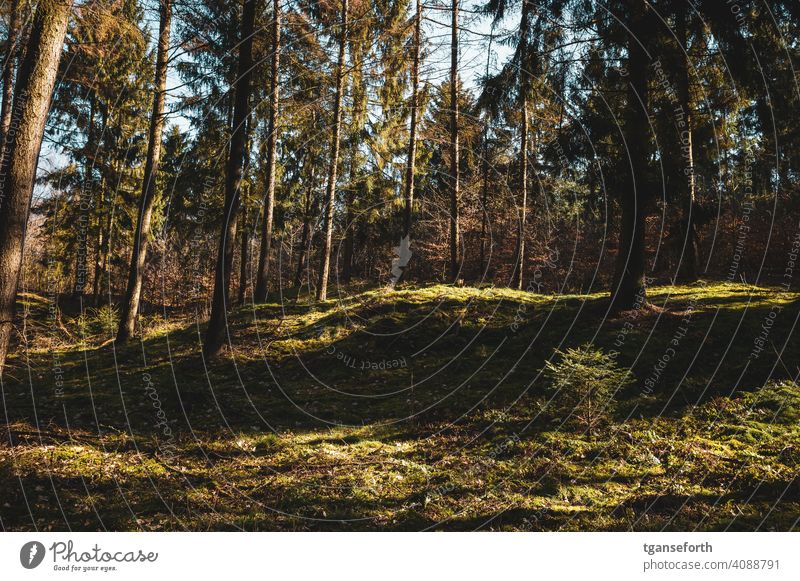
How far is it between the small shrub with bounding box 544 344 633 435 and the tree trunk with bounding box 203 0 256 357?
318 inches

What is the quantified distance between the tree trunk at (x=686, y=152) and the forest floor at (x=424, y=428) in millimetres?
2001

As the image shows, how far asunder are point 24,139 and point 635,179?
36.8ft

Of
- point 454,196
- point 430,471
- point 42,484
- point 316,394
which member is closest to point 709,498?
point 430,471

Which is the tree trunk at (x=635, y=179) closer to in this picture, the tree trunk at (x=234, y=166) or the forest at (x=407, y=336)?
the forest at (x=407, y=336)

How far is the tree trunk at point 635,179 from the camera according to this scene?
10406 mm

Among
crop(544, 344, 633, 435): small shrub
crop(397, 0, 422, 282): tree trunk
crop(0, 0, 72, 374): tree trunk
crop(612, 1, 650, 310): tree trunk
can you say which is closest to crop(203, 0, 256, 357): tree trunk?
crop(0, 0, 72, 374): tree trunk

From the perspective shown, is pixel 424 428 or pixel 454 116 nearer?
pixel 424 428

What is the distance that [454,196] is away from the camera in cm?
1742

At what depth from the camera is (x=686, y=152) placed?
13.5 m

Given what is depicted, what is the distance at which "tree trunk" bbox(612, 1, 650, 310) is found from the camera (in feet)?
34.1

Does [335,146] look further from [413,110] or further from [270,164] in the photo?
[413,110]

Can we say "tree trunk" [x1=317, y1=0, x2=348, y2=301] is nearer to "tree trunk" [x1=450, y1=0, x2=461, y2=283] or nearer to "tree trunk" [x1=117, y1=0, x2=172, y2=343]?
"tree trunk" [x1=450, y1=0, x2=461, y2=283]

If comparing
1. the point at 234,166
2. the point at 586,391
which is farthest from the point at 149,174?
the point at 586,391
